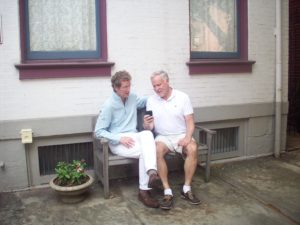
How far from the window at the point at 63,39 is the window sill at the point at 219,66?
1235 millimetres

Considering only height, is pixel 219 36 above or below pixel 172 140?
above

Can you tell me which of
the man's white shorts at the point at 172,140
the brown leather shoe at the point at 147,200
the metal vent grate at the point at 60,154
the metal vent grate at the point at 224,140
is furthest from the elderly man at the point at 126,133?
the metal vent grate at the point at 224,140

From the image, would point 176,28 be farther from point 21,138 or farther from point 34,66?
point 21,138

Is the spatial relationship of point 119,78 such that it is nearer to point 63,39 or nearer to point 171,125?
point 171,125

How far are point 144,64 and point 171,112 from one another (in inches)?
36.2

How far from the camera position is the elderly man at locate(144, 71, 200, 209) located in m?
4.28

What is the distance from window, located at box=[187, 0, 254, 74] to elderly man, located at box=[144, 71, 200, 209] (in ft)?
3.44

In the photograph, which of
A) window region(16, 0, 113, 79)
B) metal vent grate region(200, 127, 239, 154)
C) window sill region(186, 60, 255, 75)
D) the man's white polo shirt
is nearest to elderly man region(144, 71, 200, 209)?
the man's white polo shirt

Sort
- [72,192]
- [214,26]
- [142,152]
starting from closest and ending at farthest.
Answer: [72,192] < [142,152] < [214,26]

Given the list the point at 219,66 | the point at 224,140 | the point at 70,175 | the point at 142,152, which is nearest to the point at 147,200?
the point at 142,152

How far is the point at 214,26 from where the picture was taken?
5.73 m

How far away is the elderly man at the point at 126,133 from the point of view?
4.10m

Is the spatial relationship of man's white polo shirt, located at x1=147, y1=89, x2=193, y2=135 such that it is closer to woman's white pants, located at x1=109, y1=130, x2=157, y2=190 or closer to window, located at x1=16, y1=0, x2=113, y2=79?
woman's white pants, located at x1=109, y1=130, x2=157, y2=190

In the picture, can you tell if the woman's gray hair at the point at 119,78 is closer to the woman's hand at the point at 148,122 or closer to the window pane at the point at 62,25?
the woman's hand at the point at 148,122
